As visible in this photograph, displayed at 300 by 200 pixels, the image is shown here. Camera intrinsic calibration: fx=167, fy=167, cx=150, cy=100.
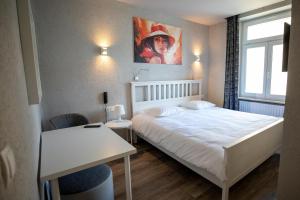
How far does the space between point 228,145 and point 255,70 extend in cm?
295

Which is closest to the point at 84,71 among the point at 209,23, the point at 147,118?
the point at 147,118

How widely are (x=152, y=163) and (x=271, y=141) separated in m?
1.75

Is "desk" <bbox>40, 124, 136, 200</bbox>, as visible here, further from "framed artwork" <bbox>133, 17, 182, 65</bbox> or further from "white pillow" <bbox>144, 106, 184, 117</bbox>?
"framed artwork" <bbox>133, 17, 182, 65</bbox>

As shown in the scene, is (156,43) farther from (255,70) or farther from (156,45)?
(255,70)

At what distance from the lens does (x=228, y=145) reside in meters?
1.67

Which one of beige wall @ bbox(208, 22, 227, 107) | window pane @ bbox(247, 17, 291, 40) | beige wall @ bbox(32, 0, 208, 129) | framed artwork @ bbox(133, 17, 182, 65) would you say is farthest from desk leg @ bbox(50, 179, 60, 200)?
window pane @ bbox(247, 17, 291, 40)

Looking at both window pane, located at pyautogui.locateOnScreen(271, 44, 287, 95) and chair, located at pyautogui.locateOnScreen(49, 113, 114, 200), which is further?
window pane, located at pyautogui.locateOnScreen(271, 44, 287, 95)

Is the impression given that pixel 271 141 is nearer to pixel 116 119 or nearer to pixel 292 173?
pixel 292 173

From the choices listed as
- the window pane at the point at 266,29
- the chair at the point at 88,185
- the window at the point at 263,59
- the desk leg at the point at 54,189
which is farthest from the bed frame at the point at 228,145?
the window pane at the point at 266,29

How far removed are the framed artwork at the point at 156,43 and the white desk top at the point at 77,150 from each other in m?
2.06

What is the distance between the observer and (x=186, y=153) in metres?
2.08

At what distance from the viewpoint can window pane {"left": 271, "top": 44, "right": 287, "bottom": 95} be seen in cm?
341

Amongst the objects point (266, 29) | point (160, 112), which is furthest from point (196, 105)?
point (266, 29)

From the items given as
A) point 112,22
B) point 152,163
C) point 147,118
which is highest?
point 112,22
